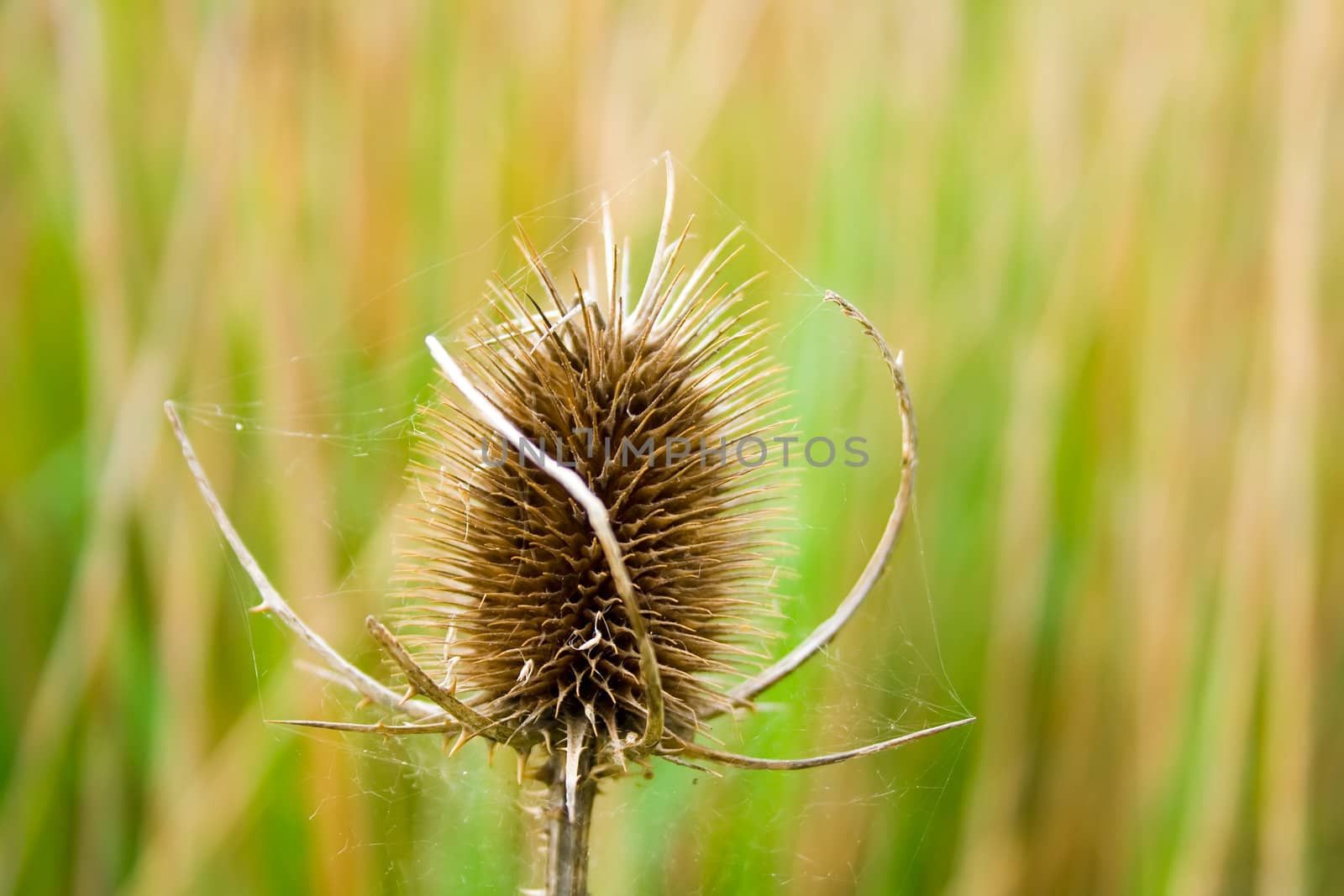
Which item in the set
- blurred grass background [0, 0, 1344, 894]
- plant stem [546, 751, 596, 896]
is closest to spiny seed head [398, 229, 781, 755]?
plant stem [546, 751, 596, 896]

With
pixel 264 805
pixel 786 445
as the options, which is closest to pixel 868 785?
pixel 786 445

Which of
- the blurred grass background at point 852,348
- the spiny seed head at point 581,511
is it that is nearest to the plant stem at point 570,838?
the spiny seed head at point 581,511

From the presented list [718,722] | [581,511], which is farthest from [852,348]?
[581,511]

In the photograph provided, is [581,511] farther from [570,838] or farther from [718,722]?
[718,722]

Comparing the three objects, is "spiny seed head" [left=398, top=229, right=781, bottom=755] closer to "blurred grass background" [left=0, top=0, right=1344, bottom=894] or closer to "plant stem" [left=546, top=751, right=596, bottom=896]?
"plant stem" [left=546, top=751, right=596, bottom=896]

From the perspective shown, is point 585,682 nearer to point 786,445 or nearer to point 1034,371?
point 786,445

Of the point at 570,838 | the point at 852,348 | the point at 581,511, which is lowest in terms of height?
the point at 570,838

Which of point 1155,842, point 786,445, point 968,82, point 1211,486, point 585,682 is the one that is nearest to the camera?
point 585,682
